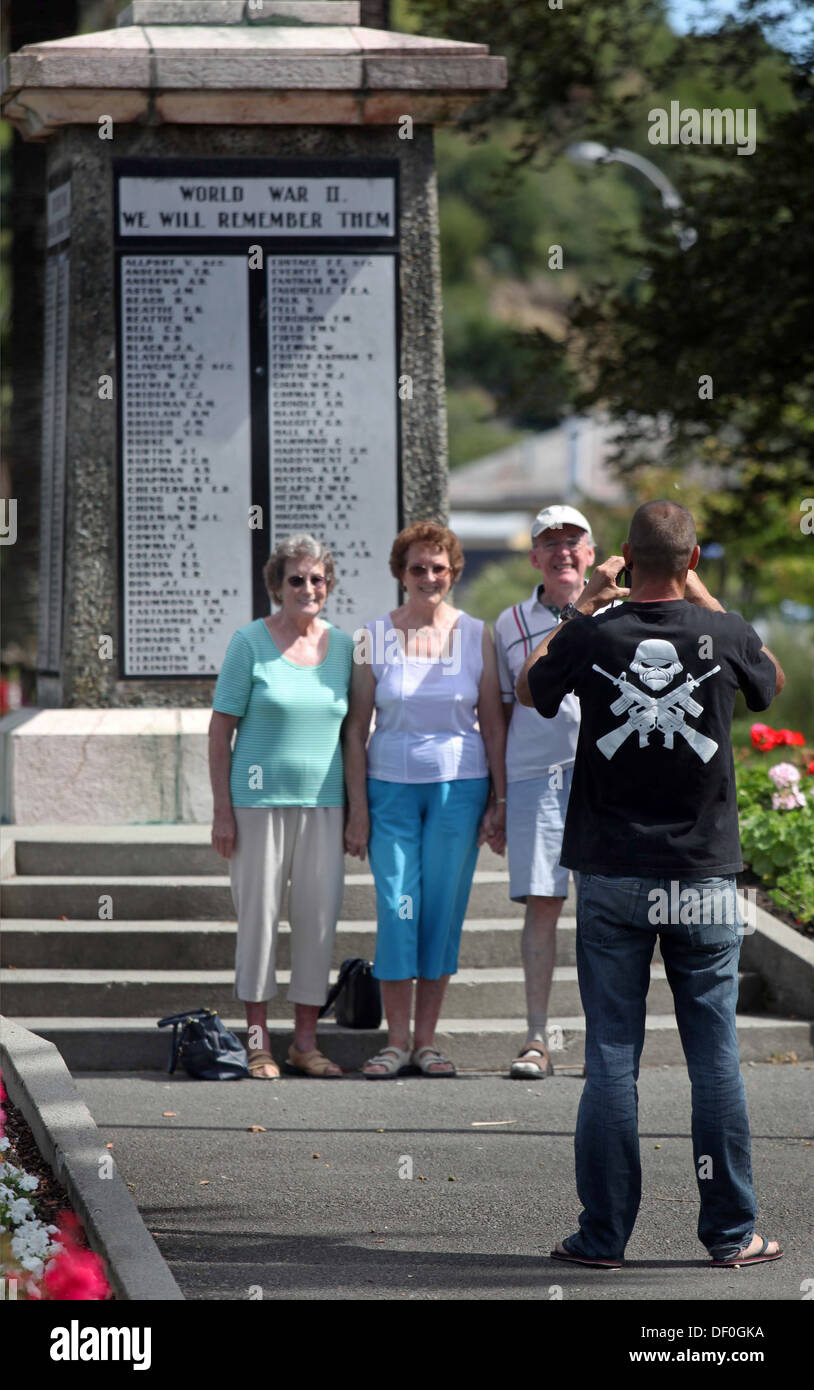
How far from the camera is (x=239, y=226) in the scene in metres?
8.78

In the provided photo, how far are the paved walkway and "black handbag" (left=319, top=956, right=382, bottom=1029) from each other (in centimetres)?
41

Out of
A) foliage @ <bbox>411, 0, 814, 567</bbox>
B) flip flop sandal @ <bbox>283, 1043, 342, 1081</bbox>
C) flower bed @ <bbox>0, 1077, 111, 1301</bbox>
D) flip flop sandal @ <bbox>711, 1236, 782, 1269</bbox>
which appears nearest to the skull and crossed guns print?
flip flop sandal @ <bbox>711, 1236, 782, 1269</bbox>

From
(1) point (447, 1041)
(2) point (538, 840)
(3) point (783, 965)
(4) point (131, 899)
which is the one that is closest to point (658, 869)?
(2) point (538, 840)

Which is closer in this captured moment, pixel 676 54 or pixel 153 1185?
pixel 153 1185

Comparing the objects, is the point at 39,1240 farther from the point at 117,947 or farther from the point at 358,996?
the point at 117,947

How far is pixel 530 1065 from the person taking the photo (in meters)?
6.70

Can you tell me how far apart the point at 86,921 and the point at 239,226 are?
3.50 meters

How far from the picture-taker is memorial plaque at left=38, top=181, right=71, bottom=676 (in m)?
8.99

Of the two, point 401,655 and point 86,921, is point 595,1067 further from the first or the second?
point 86,921

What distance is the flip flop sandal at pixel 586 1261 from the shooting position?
14.7 ft

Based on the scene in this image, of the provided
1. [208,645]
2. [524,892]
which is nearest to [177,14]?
[208,645]

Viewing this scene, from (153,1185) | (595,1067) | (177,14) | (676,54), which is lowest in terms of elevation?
(153,1185)

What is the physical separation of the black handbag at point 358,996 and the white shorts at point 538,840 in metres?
0.74

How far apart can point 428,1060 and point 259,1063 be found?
64 centimetres
